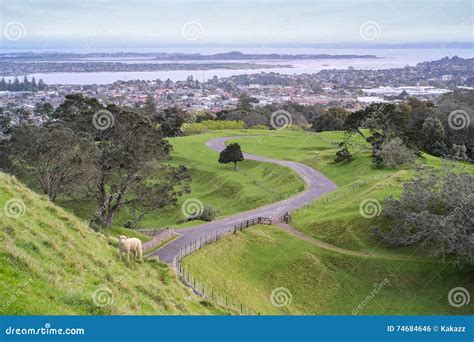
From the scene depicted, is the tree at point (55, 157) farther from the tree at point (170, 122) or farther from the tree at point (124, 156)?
the tree at point (170, 122)

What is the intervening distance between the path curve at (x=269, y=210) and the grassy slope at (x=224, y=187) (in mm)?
1810

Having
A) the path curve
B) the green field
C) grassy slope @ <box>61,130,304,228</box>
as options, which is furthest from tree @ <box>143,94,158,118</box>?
the path curve

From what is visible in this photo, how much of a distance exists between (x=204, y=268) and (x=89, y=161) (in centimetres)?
1413

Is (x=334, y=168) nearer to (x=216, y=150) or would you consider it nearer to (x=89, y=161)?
(x=216, y=150)

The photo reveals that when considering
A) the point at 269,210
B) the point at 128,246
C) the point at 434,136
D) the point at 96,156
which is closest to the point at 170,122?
the point at 434,136

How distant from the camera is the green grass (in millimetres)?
29172

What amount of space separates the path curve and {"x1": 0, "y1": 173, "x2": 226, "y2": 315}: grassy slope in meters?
10.9

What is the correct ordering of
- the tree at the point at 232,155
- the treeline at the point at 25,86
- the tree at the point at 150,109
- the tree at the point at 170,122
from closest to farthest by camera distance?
the tree at the point at 232,155 → the tree at the point at 150,109 → the tree at the point at 170,122 → the treeline at the point at 25,86

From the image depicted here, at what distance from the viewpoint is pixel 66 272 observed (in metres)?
14.3

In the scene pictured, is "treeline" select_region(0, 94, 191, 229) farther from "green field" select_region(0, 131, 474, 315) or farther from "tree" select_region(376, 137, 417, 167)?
"tree" select_region(376, 137, 417, 167)

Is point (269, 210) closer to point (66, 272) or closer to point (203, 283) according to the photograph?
point (203, 283)

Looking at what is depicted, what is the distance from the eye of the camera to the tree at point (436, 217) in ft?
102

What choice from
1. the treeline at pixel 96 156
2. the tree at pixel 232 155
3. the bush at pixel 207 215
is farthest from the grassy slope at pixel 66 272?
the tree at pixel 232 155

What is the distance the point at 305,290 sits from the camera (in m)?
30.8
